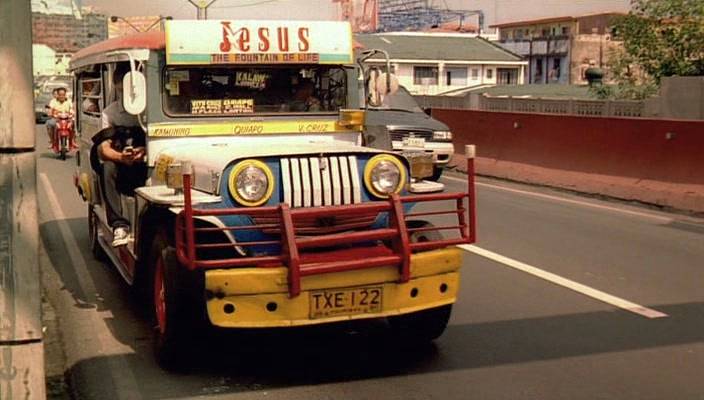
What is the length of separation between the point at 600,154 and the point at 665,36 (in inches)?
390

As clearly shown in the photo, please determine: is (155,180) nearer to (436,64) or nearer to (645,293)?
(645,293)

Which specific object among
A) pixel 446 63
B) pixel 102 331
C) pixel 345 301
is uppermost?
pixel 446 63

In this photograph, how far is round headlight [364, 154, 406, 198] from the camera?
6.05 meters

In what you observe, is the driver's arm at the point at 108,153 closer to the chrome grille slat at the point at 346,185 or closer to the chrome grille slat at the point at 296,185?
the chrome grille slat at the point at 296,185

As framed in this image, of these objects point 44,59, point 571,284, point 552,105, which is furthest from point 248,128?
point 44,59

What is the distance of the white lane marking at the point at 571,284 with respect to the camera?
742 cm

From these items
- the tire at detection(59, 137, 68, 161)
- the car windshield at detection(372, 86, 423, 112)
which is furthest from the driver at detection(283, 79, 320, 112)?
the tire at detection(59, 137, 68, 161)

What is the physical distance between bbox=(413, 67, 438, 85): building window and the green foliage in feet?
147

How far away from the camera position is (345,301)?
5574mm

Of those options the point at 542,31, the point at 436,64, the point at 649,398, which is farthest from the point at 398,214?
the point at 542,31

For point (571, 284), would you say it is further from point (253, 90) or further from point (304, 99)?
point (253, 90)

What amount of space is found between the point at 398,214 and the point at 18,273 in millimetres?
2440

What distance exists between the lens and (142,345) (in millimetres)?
6582

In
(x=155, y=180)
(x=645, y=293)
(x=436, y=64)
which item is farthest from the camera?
(x=436, y=64)
